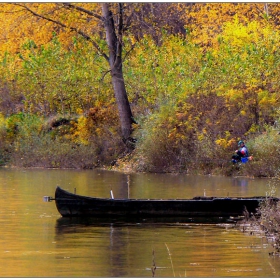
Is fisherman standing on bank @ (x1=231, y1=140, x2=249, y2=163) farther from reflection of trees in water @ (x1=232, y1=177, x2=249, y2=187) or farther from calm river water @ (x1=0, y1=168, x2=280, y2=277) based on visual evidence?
calm river water @ (x1=0, y1=168, x2=280, y2=277)

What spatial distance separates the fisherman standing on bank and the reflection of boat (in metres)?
15.0

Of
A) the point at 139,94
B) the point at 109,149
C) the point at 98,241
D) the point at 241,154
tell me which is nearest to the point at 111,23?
the point at 139,94

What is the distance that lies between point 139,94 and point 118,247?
3078cm

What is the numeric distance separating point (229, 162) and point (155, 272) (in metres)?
25.0

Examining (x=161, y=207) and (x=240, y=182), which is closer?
(x=161, y=207)

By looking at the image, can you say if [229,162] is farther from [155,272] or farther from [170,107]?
[155,272]

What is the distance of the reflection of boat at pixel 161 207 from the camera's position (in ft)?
78.9

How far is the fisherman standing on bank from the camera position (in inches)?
1540

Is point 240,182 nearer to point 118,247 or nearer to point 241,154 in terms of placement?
A: point 241,154

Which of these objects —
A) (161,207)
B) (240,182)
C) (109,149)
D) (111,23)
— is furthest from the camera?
(109,149)

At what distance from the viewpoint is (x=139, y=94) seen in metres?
49.6

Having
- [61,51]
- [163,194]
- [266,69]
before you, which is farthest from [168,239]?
[61,51]

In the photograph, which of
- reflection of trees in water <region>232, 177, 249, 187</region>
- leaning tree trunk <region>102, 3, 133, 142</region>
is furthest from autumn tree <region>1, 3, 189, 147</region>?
reflection of trees in water <region>232, 177, 249, 187</region>

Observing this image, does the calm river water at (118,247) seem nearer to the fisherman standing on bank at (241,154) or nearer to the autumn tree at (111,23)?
the fisherman standing on bank at (241,154)
